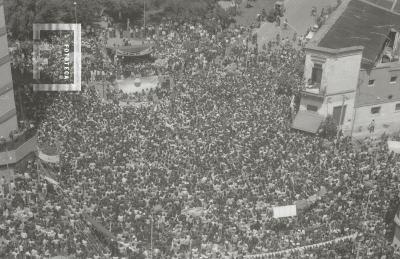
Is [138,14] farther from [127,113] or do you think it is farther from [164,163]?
[164,163]

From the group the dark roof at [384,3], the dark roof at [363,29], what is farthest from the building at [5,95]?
the dark roof at [384,3]

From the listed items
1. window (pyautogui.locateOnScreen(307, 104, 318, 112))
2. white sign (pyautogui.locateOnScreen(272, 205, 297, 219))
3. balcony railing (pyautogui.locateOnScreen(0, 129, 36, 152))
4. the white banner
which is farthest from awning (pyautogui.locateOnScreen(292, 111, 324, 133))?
balcony railing (pyautogui.locateOnScreen(0, 129, 36, 152))

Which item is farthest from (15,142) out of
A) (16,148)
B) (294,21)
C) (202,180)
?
(294,21)

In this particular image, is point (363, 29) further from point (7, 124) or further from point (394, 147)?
point (7, 124)

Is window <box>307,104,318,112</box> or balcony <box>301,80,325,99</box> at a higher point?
balcony <box>301,80,325,99</box>

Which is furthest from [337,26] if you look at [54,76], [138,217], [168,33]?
[138,217]

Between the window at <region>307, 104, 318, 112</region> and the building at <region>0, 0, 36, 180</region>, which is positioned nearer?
the building at <region>0, 0, 36, 180</region>

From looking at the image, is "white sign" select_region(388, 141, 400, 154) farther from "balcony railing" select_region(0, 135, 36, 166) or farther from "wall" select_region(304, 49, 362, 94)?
"balcony railing" select_region(0, 135, 36, 166)
